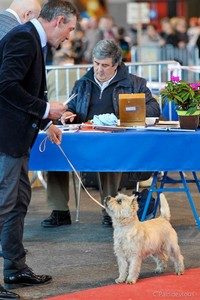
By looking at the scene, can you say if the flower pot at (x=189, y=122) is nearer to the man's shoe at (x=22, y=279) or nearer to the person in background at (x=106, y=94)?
the person in background at (x=106, y=94)

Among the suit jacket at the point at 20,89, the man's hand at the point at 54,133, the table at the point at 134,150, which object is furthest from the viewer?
the table at the point at 134,150

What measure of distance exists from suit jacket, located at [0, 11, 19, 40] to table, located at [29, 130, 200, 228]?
0.95m

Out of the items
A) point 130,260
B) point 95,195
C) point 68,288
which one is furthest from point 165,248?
point 95,195

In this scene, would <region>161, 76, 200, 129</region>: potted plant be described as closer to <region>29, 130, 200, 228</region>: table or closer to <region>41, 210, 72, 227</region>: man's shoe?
<region>29, 130, 200, 228</region>: table

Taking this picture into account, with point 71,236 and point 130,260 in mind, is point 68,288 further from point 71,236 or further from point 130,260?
point 71,236

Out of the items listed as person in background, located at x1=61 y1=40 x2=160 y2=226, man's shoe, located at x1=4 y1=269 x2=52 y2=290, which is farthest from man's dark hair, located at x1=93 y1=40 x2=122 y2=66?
man's shoe, located at x1=4 y1=269 x2=52 y2=290

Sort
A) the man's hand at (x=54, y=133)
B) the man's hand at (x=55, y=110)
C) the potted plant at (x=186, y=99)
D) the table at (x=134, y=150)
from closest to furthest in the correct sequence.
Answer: the man's hand at (x=55, y=110), the man's hand at (x=54, y=133), the table at (x=134, y=150), the potted plant at (x=186, y=99)

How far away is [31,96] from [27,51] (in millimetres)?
288

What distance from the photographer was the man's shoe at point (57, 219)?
898 centimetres

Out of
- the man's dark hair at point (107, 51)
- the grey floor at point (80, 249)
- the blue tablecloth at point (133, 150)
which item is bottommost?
the grey floor at point (80, 249)

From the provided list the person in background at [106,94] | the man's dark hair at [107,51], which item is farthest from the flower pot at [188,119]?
the man's dark hair at [107,51]

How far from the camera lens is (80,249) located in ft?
26.4

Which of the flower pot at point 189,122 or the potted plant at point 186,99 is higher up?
the potted plant at point 186,99

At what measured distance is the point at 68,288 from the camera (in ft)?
22.4
